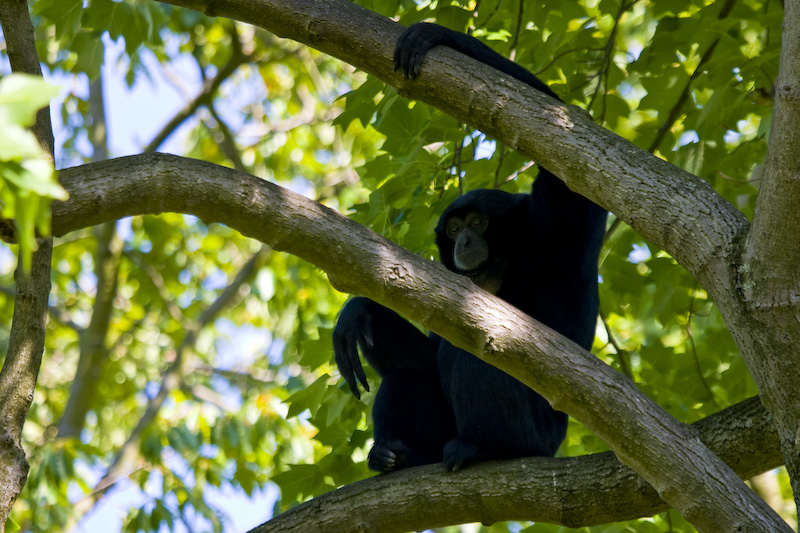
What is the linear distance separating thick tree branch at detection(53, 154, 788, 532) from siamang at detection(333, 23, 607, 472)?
1.15 metres

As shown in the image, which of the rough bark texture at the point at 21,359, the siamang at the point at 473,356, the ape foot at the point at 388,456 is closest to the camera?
the rough bark texture at the point at 21,359

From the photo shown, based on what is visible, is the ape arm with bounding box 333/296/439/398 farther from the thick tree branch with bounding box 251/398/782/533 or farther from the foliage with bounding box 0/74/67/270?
the foliage with bounding box 0/74/67/270

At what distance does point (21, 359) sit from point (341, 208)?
9.43m

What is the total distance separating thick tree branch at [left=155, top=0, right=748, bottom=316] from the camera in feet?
9.28

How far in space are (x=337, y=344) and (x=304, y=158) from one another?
998cm

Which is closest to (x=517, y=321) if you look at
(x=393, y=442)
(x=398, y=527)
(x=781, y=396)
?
(x=781, y=396)

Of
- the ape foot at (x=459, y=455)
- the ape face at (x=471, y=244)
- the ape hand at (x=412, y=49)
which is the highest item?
the ape face at (x=471, y=244)

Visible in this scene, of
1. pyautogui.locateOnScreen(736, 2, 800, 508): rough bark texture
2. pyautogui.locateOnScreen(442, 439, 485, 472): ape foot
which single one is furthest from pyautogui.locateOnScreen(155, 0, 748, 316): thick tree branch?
pyautogui.locateOnScreen(442, 439, 485, 472): ape foot

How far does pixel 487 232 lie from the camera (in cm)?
→ 529

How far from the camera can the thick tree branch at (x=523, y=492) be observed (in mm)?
3199

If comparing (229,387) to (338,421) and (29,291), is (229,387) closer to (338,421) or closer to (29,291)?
(338,421)

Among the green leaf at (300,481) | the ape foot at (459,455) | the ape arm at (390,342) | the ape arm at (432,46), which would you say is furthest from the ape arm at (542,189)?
the green leaf at (300,481)

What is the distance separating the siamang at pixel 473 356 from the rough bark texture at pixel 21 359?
1562 mm

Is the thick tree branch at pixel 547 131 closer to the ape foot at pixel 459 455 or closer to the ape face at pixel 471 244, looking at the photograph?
the ape foot at pixel 459 455
